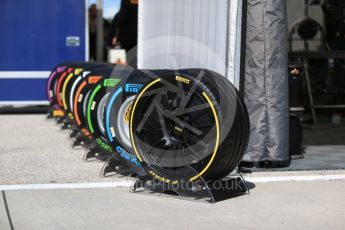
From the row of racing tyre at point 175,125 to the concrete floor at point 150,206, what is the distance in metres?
0.29

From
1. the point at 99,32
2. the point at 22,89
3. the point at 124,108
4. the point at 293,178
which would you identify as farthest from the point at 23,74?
the point at 293,178

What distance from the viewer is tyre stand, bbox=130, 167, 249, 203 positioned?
5.87 meters

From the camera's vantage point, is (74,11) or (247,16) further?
(74,11)

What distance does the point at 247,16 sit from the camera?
280 inches

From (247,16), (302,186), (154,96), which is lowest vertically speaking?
(302,186)

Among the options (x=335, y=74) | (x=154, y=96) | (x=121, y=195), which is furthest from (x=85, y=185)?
(x=335, y=74)

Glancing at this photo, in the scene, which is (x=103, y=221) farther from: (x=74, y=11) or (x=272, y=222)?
(x=74, y=11)

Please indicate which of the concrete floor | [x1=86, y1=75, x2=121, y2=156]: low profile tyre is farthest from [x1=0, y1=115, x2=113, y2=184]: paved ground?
[x1=86, y1=75, x2=121, y2=156]: low profile tyre

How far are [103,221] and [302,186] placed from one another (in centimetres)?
235

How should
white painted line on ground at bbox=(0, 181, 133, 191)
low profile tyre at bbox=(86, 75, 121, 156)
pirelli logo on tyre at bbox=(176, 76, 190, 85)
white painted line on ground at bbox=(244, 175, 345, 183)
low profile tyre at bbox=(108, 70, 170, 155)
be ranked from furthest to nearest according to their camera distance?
1. low profile tyre at bbox=(86, 75, 121, 156)
2. white painted line on ground at bbox=(244, 175, 345, 183)
3. low profile tyre at bbox=(108, 70, 170, 155)
4. white painted line on ground at bbox=(0, 181, 133, 191)
5. pirelli logo on tyre at bbox=(176, 76, 190, 85)

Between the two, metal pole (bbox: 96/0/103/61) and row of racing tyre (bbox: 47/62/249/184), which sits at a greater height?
metal pole (bbox: 96/0/103/61)

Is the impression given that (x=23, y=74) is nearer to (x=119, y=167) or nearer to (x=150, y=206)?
(x=119, y=167)

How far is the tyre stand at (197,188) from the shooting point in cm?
587

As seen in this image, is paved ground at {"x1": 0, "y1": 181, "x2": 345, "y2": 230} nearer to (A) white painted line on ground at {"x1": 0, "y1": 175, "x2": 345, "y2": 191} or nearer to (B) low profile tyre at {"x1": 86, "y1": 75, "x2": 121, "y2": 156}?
(A) white painted line on ground at {"x1": 0, "y1": 175, "x2": 345, "y2": 191}
